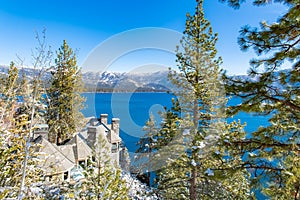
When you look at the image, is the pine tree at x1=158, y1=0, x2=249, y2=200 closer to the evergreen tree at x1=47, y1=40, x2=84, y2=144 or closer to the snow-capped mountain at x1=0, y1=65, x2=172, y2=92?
the snow-capped mountain at x1=0, y1=65, x2=172, y2=92

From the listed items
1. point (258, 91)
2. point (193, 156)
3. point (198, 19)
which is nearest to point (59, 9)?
point (198, 19)

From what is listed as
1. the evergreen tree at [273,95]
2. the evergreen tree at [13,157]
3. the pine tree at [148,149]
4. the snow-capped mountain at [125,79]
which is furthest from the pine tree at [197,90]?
the evergreen tree at [13,157]

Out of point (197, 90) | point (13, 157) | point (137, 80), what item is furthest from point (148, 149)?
point (137, 80)

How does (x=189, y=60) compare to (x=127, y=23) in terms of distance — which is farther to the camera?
(x=127, y=23)

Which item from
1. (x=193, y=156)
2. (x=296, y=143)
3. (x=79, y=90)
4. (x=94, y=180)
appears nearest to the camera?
(x=296, y=143)

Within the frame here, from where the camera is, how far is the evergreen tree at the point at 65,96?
14828 mm

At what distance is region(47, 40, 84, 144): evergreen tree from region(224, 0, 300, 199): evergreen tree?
1390 cm

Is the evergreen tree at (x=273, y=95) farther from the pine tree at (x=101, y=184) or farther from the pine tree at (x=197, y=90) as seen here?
the pine tree at (x=197, y=90)

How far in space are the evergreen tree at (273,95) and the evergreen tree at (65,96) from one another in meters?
13.9

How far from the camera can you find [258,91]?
11.7 ft

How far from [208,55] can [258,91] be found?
426cm

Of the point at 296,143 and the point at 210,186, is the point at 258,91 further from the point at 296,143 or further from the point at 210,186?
the point at 210,186

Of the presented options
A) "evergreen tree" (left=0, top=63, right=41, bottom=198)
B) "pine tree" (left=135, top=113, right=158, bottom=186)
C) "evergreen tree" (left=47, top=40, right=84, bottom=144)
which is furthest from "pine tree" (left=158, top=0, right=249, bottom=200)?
"evergreen tree" (left=47, top=40, right=84, bottom=144)

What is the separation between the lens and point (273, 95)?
3.60m
